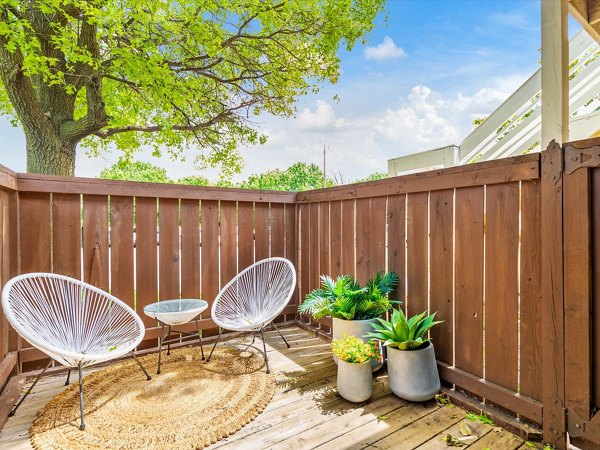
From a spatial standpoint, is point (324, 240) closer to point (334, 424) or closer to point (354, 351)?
point (354, 351)

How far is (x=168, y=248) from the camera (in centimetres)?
271

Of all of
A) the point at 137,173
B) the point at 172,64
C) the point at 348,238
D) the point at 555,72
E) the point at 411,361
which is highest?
the point at 172,64

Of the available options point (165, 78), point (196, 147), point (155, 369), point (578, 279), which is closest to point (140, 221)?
point (155, 369)

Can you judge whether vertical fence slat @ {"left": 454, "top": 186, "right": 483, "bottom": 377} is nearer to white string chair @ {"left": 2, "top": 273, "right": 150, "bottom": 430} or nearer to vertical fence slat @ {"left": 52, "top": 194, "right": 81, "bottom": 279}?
white string chair @ {"left": 2, "top": 273, "right": 150, "bottom": 430}

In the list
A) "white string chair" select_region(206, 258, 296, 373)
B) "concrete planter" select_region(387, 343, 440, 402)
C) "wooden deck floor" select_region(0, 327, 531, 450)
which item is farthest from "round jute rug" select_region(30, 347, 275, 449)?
"concrete planter" select_region(387, 343, 440, 402)

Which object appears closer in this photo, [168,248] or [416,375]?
[416,375]

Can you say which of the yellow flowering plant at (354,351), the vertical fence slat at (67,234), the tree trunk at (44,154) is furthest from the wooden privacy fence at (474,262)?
the tree trunk at (44,154)

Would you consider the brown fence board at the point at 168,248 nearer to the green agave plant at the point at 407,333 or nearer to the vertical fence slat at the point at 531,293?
the green agave plant at the point at 407,333

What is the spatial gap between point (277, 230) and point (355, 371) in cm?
181

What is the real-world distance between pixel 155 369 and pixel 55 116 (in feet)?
13.2

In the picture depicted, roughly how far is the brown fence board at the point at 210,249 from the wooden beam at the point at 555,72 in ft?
8.11

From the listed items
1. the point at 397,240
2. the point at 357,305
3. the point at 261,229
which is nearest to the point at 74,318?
the point at 261,229

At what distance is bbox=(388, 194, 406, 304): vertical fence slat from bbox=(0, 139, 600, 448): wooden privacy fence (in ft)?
0.04

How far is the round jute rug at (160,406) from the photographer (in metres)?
1.50
